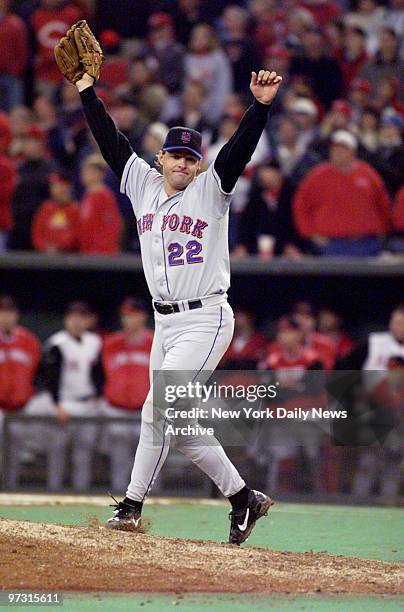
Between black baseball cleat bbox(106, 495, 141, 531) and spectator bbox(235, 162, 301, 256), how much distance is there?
15.7 feet

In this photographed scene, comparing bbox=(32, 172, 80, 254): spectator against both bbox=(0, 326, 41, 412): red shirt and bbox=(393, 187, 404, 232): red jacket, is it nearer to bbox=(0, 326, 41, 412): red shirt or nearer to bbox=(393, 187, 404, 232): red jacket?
bbox=(0, 326, 41, 412): red shirt

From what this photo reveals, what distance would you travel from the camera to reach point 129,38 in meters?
12.9

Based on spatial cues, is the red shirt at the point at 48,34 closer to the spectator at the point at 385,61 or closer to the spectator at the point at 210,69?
the spectator at the point at 210,69

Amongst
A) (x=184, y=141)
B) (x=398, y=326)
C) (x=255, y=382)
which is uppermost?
(x=184, y=141)

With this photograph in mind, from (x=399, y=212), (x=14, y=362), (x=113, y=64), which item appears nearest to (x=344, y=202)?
(x=399, y=212)

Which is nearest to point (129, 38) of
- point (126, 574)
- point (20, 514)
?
point (20, 514)

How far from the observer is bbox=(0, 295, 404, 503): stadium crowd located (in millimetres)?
8180

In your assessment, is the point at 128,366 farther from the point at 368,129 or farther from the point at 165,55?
the point at 165,55

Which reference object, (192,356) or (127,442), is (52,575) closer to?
(192,356)

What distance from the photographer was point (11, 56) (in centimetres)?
1208

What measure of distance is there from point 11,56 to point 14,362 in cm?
390

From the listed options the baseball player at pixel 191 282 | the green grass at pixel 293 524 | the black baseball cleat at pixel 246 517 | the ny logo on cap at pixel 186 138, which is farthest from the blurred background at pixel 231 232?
the ny logo on cap at pixel 186 138

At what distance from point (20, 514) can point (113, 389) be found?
2.52 meters

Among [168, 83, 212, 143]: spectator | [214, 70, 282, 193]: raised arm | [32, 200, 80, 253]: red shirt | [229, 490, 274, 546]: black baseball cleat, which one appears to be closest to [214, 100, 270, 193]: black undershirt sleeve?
[214, 70, 282, 193]: raised arm
